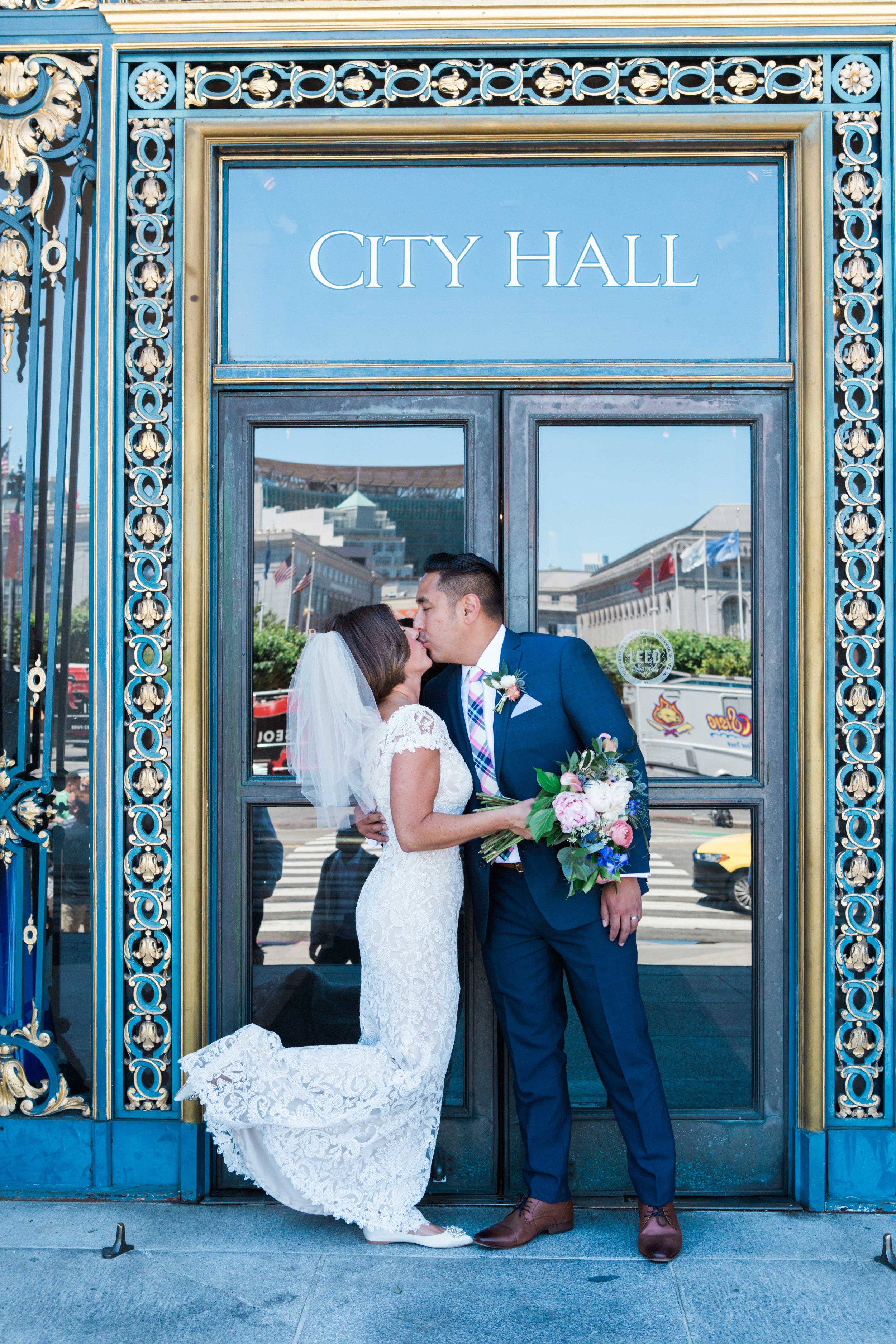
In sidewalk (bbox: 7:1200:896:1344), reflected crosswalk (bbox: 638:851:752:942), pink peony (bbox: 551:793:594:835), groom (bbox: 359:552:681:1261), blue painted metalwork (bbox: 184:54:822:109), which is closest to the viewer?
sidewalk (bbox: 7:1200:896:1344)

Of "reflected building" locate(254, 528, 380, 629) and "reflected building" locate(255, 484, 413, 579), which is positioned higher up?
"reflected building" locate(255, 484, 413, 579)

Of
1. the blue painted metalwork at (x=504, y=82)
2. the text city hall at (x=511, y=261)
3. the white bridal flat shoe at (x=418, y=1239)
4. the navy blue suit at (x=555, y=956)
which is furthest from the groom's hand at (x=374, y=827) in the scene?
the blue painted metalwork at (x=504, y=82)

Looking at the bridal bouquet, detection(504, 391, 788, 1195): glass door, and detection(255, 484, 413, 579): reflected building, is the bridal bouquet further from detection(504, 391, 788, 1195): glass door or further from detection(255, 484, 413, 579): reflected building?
detection(255, 484, 413, 579): reflected building

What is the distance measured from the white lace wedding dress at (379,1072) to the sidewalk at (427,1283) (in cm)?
19

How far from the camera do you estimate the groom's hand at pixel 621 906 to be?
332cm

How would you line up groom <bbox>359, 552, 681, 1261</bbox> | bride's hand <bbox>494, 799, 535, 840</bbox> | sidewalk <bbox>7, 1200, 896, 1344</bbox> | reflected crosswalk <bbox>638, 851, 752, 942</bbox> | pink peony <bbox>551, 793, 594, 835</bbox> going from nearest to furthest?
sidewalk <bbox>7, 1200, 896, 1344</bbox> < pink peony <bbox>551, 793, 594, 835</bbox> < bride's hand <bbox>494, 799, 535, 840</bbox> < groom <bbox>359, 552, 681, 1261</bbox> < reflected crosswalk <bbox>638, 851, 752, 942</bbox>

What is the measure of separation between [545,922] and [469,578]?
1.12 metres

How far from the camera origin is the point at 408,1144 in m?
3.43

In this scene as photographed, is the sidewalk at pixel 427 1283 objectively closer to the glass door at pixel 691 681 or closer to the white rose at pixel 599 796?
the glass door at pixel 691 681

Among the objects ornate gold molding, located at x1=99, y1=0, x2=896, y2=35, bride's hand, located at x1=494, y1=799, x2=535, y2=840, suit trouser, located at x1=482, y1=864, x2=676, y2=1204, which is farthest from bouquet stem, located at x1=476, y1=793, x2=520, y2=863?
ornate gold molding, located at x1=99, y1=0, x2=896, y2=35

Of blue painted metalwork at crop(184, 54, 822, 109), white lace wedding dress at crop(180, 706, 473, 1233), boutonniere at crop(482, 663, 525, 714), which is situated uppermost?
blue painted metalwork at crop(184, 54, 822, 109)

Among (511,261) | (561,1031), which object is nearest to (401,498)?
A: (511,261)

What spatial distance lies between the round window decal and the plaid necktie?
61 centimetres

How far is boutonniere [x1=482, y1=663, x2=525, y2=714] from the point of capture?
132 inches
